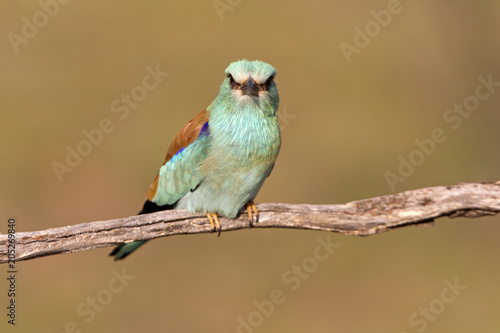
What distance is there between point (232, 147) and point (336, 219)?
48cm

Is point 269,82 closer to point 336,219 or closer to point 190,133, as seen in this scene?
point 190,133

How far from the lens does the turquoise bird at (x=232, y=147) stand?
98.0 inches

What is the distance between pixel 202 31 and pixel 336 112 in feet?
4.48

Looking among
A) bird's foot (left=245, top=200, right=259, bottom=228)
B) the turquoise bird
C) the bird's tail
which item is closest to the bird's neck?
the turquoise bird

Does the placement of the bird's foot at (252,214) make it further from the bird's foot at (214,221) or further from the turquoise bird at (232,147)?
the bird's foot at (214,221)

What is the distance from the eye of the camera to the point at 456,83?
5.84 meters

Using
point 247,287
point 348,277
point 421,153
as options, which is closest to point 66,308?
point 247,287

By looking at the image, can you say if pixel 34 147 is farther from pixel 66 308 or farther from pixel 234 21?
pixel 234 21

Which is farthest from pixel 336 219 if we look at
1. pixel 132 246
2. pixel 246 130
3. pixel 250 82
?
pixel 132 246

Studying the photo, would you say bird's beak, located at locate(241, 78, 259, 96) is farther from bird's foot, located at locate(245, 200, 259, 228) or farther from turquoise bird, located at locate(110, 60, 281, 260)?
bird's foot, located at locate(245, 200, 259, 228)

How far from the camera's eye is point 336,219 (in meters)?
2.41

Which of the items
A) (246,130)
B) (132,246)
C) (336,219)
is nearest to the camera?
(336,219)

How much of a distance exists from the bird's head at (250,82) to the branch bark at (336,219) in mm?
429

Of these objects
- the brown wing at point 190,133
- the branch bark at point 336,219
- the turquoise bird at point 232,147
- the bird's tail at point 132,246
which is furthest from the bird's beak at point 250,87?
the bird's tail at point 132,246
